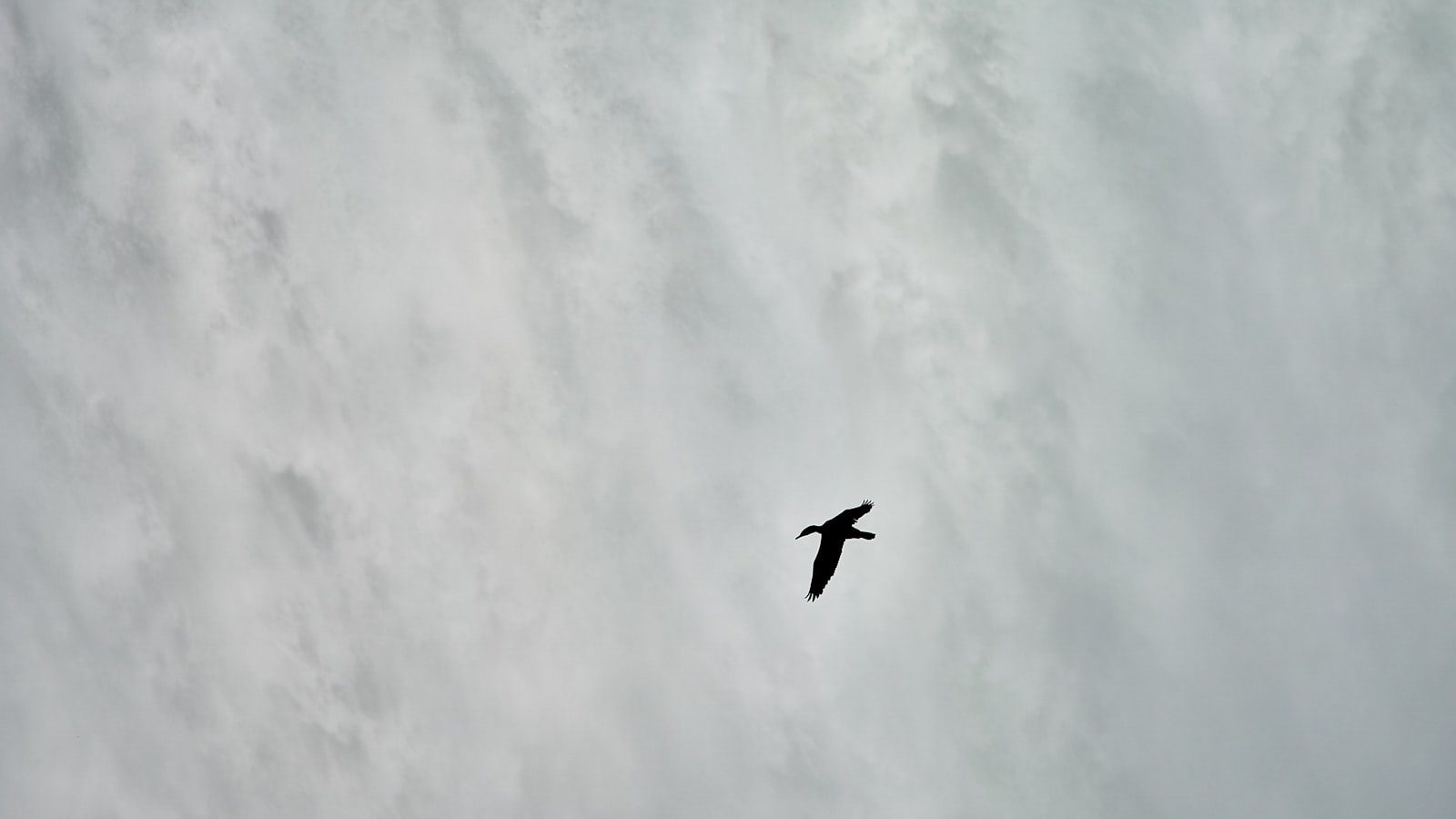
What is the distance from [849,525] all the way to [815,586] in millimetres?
2911

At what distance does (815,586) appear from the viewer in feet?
184

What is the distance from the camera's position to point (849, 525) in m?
56.2
